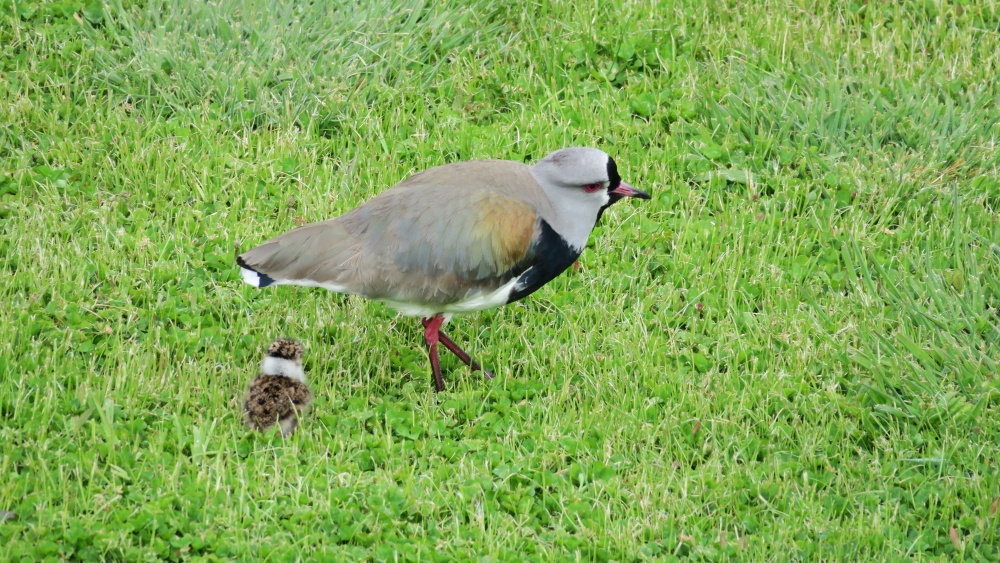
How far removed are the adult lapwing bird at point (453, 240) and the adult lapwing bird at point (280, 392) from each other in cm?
33

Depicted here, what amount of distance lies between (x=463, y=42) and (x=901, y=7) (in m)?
3.10

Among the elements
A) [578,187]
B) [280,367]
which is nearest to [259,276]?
[280,367]

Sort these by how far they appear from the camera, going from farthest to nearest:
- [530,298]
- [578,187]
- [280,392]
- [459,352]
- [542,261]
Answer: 1. [530,298]
2. [459,352]
3. [578,187]
4. [542,261]
5. [280,392]

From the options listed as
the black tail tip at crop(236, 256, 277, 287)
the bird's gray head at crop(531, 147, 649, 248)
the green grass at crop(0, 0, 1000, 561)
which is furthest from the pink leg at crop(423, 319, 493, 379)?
the black tail tip at crop(236, 256, 277, 287)

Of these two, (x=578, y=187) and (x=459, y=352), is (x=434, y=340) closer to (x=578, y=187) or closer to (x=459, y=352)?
(x=459, y=352)

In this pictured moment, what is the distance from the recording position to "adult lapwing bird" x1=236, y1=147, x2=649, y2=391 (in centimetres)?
520

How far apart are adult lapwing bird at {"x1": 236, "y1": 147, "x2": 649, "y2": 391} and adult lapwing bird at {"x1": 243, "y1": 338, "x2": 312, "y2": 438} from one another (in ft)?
1.07

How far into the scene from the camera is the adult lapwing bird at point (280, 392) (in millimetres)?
5004

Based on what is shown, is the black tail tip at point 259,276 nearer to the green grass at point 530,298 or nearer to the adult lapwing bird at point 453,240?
the adult lapwing bird at point 453,240

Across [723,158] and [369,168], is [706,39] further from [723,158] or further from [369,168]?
[369,168]

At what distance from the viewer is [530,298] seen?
6148 mm

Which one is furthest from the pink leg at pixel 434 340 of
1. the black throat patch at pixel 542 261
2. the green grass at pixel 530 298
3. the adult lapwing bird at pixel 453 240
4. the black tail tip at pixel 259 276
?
the black tail tip at pixel 259 276

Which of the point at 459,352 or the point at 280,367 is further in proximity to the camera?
the point at 459,352

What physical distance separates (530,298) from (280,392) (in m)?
1.67
